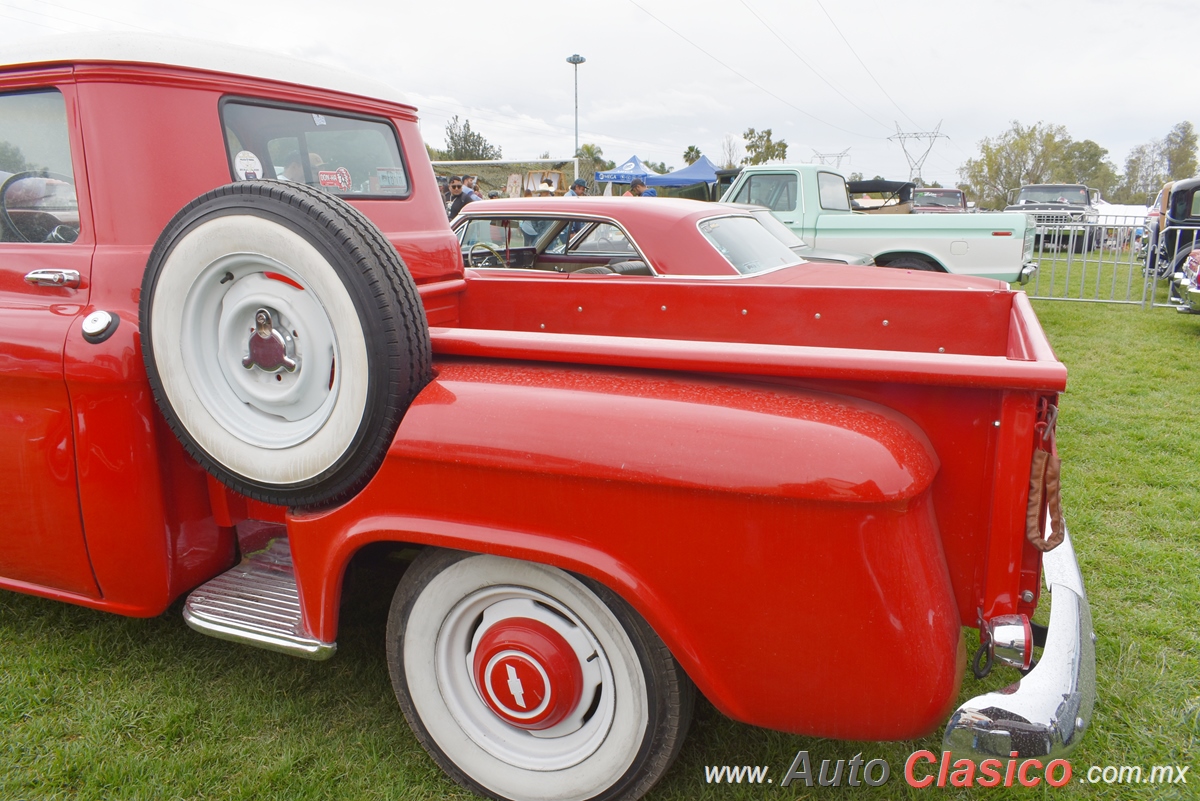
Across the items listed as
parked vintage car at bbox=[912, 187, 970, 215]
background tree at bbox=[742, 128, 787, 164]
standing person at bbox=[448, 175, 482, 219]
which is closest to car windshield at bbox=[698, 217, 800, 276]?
standing person at bbox=[448, 175, 482, 219]

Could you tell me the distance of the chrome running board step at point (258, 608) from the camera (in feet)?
6.33

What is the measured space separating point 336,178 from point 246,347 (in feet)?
3.41

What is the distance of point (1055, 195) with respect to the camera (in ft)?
74.3

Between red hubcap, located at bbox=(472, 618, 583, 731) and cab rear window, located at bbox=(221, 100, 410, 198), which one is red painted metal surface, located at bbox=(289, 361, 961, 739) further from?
cab rear window, located at bbox=(221, 100, 410, 198)

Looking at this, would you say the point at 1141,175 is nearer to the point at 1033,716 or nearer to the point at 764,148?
the point at 764,148

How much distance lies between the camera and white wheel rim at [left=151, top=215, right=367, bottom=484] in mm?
1708

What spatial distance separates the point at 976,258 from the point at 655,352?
24.5 ft

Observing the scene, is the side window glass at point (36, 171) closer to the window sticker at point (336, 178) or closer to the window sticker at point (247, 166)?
the window sticker at point (247, 166)

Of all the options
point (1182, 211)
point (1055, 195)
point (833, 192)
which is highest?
point (1055, 195)

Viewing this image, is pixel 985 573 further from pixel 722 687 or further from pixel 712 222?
→ pixel 712 222

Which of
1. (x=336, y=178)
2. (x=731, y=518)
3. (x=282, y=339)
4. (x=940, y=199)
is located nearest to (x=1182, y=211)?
(x=940, y=199)

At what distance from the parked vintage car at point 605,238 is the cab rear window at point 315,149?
5.27 feet

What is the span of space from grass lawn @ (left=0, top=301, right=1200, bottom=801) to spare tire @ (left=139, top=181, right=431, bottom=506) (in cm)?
76

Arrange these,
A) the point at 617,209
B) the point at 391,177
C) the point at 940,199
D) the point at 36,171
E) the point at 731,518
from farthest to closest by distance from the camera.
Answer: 1. the point at 940,199
2. the point at 617,209
3. the point at 391,177
4. the point at 36,171
5. the point at 731,518
